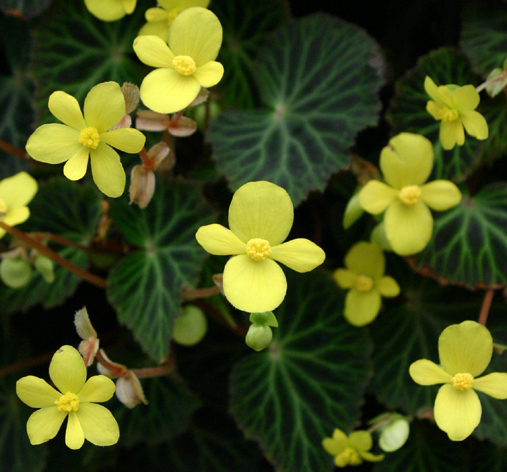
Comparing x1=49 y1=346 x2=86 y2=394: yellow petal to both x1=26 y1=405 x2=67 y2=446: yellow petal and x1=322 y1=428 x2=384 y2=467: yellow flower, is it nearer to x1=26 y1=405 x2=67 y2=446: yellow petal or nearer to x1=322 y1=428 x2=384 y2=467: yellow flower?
x1=26 y1=405 x2=67 y2=446: yellow petal

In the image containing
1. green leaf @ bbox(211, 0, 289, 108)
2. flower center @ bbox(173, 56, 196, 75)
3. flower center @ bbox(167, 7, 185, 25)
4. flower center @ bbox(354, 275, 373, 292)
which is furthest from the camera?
green leaf @ bbox(211, 0, 289, 108)

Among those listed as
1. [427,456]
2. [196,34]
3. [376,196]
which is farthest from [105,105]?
[427,456]

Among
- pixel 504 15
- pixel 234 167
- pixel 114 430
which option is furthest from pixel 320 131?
pixel 114 430

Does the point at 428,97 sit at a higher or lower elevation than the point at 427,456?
higher

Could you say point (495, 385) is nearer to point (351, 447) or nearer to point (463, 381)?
point (463, 381)

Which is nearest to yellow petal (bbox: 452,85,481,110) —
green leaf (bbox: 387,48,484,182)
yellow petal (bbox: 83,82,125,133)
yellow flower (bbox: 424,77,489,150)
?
yellow flower (bbox: 424,77,489,150)

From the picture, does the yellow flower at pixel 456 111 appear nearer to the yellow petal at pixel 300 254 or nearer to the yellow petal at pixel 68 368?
the yellow petal at pixel 300 254
